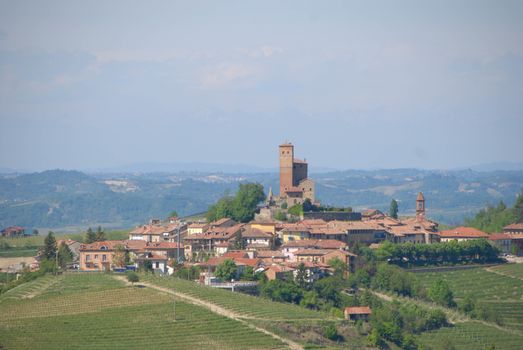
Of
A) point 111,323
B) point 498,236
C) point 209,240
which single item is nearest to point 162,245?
point 209,240

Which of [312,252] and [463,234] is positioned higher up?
[463,234]

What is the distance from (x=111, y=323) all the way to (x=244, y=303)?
26.9ft

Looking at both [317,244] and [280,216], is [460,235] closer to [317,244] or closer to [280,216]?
[280,216]

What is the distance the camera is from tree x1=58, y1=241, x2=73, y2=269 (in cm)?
7219

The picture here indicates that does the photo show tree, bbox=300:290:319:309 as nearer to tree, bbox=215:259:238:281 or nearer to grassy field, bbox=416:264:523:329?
tree, bbox=215:259:238:281

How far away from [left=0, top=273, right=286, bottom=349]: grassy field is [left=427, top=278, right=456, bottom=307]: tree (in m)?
16.2

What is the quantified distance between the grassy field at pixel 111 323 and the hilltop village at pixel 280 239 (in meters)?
8.21

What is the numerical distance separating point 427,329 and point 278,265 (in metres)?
9.86

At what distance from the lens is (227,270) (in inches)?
2618

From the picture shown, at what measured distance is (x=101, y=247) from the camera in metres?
72.2

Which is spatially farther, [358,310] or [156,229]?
[156,229]

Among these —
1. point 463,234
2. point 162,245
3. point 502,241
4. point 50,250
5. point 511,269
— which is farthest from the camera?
point 502,241

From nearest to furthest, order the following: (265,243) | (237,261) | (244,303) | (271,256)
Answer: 1. (244,303)
2. (237,261)
3. (271,256)
4. (265,243)

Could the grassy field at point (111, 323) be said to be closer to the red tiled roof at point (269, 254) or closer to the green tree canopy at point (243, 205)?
the red tiled roof at point (269, 254)
